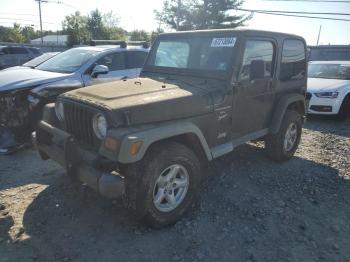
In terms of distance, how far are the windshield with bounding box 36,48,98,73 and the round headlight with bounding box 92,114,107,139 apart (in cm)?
347

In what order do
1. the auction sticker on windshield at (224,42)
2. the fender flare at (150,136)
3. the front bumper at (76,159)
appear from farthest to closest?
1. the auction sticker on windshield at (224,42)
2. the front bumper at (76,159)
3. the fender flare at (150,136)

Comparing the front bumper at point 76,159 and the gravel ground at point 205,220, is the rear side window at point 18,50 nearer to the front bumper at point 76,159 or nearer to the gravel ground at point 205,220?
the gravel ground at point 205,220

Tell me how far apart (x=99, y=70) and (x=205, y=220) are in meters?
3.81

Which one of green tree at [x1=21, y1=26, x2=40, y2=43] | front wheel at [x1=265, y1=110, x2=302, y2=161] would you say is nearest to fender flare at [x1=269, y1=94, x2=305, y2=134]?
front wheel at [x1=265, y1=110, x2=302, y2=161]

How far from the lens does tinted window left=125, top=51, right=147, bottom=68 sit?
24.4 ft

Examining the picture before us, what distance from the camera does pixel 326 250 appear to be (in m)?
3.20

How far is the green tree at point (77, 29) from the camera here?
4025 centimetres

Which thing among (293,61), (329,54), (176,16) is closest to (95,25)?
(176,16)

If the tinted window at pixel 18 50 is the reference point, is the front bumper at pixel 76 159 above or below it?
below

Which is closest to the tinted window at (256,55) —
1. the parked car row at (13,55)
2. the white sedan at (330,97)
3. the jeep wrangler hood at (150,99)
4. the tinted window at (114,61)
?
the jeep wrangler hood at (150,99)

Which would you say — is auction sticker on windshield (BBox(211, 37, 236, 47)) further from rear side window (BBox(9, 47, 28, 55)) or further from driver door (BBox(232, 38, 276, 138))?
rear side window (BBox(9, 47, 28, 55))

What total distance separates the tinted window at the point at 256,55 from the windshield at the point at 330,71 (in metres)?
5.64

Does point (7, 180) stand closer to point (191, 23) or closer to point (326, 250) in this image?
point (326, 250)

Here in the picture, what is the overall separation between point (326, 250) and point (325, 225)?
474mm
